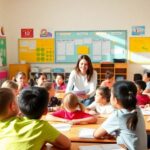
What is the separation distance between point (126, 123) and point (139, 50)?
514cm

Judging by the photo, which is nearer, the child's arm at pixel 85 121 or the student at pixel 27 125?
the student at pixel 27 125

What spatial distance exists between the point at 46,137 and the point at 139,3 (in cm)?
586

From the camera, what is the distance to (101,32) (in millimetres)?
7066

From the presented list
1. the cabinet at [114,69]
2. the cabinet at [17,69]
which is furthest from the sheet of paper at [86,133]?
the cabinet at [17,69]

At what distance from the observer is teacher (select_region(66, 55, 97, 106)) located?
4105 mm

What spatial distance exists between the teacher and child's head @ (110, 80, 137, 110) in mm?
1856

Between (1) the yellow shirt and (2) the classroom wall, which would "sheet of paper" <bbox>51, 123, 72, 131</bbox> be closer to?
(1) the yellow shirt

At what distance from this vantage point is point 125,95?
2195 millimetres

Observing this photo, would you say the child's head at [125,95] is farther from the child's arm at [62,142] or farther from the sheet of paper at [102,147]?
the child's arm at [62,142]

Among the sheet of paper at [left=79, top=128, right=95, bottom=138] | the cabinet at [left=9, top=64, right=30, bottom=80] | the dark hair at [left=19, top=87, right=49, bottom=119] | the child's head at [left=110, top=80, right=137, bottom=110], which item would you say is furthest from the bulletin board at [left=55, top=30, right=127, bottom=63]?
the dark hair at [left=19, top=87, right=49, bottom=119]

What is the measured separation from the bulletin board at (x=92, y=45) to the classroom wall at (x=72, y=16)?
0.52 ft

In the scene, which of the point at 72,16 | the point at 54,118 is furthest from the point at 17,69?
the point at 54,118

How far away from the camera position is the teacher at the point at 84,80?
410 cm

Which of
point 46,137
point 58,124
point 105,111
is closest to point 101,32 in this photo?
point 105,111
